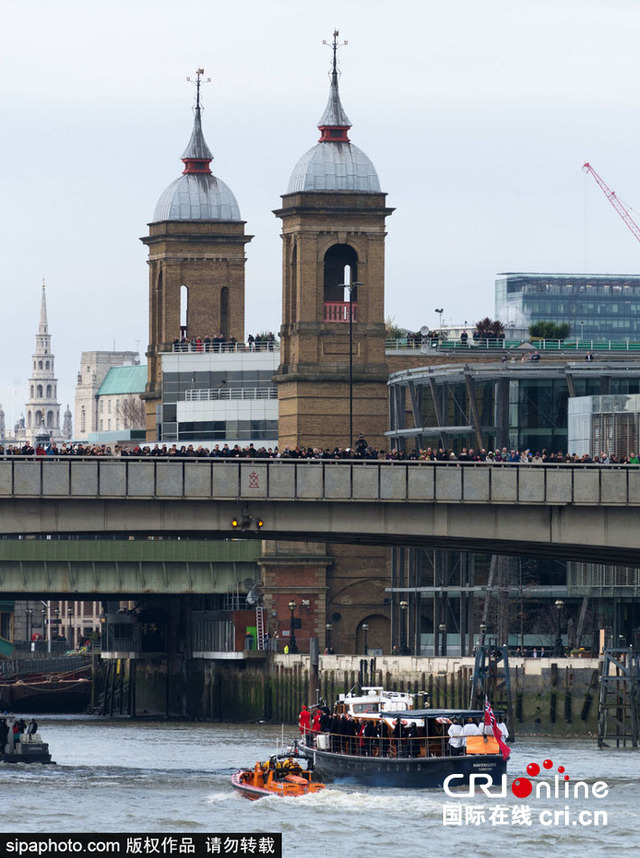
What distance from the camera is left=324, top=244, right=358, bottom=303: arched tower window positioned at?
18700 centimetres

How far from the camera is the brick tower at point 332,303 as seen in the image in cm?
18225

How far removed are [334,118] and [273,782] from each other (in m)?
96.3

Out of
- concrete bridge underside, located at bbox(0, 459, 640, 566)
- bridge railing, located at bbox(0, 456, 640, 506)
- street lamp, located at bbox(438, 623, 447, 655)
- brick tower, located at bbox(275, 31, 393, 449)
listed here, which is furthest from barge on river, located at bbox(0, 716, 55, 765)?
brick tower, located at bbox(275, 31, 393, 449)

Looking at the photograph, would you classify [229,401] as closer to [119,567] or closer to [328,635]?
[328,635]

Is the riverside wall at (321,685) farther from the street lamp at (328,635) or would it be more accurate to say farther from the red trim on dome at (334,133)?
the red trim on dome at (334,133)

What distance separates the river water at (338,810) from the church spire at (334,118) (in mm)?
73650

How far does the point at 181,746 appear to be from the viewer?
443 ft

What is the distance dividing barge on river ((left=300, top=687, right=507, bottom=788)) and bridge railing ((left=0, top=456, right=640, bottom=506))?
8.54 m

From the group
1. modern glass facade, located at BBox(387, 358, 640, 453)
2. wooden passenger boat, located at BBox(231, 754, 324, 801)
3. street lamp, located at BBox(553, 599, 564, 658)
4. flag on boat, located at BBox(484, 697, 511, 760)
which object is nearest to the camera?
wooden passenger boat, located at BBox(231, 754, 324, 801)

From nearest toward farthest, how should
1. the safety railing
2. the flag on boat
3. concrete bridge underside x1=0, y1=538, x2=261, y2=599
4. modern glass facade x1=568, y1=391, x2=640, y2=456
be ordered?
the flag on boat < modern glass facade x1=568, y1=391, x2=640, y2=456 < concrete bridge underside x1=0, y1=538, x2=261, y2=599 < the safety railing

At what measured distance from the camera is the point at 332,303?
186m

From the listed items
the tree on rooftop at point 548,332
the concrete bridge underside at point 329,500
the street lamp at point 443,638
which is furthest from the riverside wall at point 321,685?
the tree on rooftop at point 548,332

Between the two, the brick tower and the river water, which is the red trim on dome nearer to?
the brick tower

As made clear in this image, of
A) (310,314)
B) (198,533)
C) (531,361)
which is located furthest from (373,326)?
(198,533)
